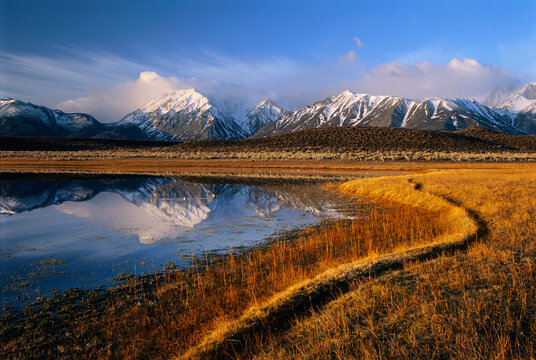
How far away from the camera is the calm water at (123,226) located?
10.5 metres

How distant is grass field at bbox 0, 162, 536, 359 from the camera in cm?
560

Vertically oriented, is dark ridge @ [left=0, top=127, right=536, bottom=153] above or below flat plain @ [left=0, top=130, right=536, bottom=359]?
above

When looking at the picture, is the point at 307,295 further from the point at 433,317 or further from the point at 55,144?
the point at 55,144

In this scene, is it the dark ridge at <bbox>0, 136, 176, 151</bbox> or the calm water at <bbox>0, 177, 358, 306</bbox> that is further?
the dark ridge at <bbox>0, 136, 176, 151</bbox>

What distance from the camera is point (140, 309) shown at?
7938mm

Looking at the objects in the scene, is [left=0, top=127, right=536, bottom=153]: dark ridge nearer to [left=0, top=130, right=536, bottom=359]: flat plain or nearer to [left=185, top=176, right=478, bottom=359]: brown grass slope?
[left=185, top=176, right=478, bottom=359]: brown grass slope

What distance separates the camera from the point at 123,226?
16.8 metres

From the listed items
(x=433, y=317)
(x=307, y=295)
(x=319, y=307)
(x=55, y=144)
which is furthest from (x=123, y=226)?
(x=55, y=144)

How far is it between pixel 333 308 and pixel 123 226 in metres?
12.9

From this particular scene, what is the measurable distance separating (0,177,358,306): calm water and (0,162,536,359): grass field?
2119mm

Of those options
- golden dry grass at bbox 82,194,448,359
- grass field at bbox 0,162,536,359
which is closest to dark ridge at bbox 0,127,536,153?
golden dry grass at bbox 82,194,448,359

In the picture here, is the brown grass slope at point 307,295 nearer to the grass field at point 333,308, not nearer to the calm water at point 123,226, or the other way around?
the grass field at point 333,308

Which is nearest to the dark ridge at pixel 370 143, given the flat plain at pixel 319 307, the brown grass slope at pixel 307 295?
the brown grass slope at pixel 307 295

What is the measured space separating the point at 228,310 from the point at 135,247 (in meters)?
6.72
